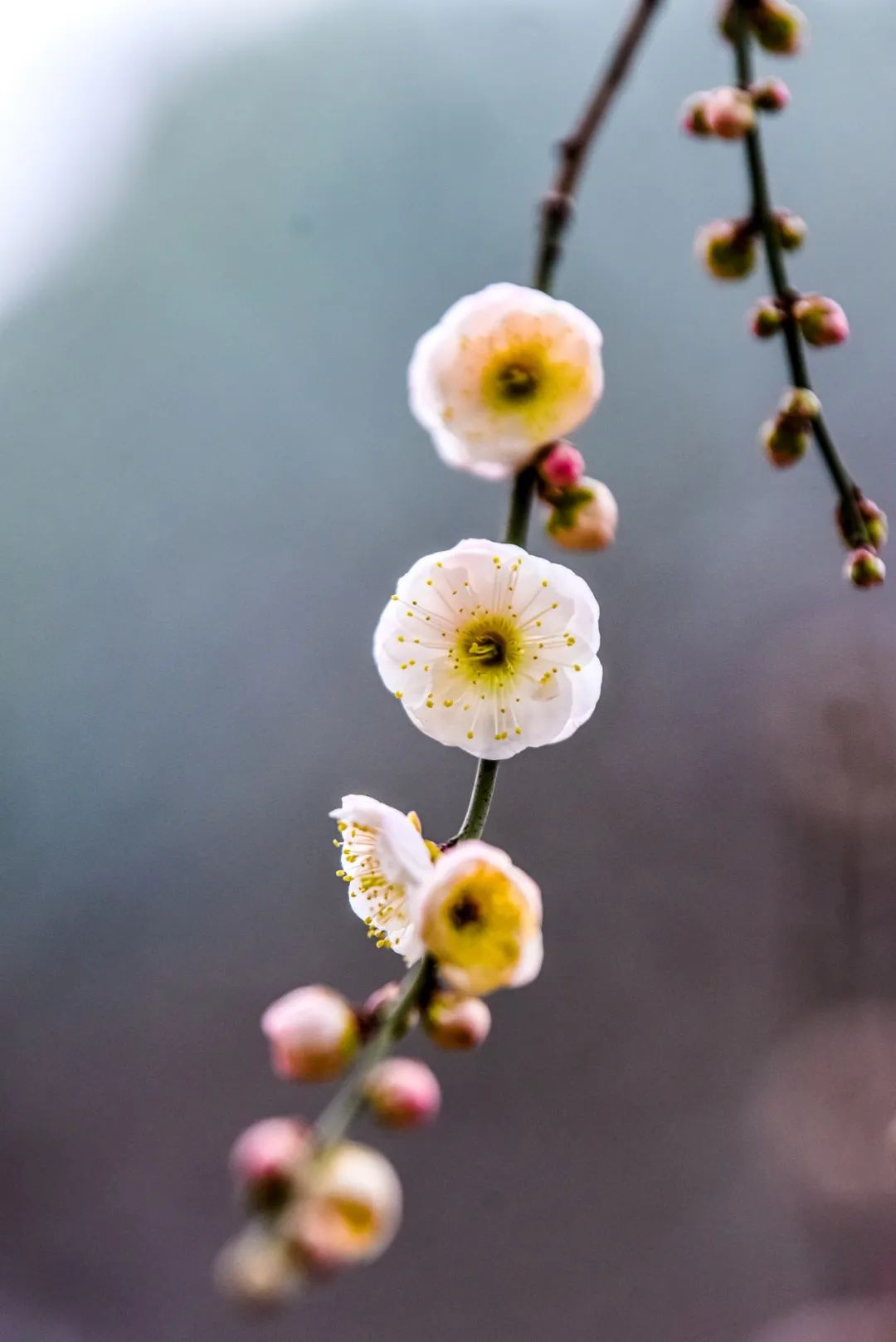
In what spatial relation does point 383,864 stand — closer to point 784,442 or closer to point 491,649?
point 491,649

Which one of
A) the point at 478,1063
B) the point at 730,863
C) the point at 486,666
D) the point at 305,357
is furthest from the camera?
the point at 305,357

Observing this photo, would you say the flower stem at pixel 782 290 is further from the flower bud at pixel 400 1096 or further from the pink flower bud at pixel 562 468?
the flower bud at pixel 400 1096

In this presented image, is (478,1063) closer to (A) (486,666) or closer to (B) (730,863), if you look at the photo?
(B) (730,863)

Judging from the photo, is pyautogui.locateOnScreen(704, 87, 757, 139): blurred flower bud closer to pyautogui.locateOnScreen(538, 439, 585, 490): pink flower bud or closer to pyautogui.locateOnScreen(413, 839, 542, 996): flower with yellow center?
pyautogui.locateOnScreen(538, 439, 585, 490): pink flower bud

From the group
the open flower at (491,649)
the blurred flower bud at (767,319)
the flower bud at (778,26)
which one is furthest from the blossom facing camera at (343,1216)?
the flower bud at (778,26)

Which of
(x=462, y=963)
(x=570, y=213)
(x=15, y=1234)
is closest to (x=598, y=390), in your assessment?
(x=570, y=213)
